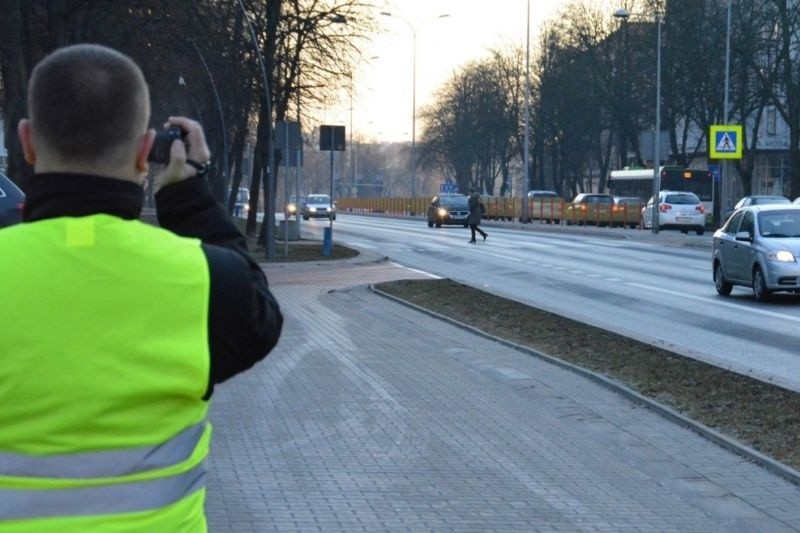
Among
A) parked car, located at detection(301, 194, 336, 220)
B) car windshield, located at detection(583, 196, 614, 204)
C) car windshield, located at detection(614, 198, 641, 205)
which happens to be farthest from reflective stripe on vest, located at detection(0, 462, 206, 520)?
parked car, located at detection(301, 194, 336, 220)

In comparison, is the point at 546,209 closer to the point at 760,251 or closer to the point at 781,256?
the point at 760,251

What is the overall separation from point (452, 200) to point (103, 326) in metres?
63.8

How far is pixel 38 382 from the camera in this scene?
248cm

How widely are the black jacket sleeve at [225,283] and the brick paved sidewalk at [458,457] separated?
4159mm

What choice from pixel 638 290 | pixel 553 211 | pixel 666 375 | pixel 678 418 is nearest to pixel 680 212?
pixel 553 211

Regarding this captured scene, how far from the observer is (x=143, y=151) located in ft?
8.90

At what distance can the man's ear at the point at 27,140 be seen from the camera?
271cm

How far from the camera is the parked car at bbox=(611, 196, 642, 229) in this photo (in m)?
67.4

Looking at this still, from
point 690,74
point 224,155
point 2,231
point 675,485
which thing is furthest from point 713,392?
point 690,74

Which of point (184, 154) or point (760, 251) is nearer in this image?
point (184, 154)

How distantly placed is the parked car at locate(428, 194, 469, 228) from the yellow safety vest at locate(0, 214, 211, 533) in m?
62.2

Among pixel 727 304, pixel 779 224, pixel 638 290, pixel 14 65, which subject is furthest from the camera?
pixel 14 65

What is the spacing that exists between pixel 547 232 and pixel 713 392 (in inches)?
1970

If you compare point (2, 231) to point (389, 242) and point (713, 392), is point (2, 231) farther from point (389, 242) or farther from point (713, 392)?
point (389, 242)
